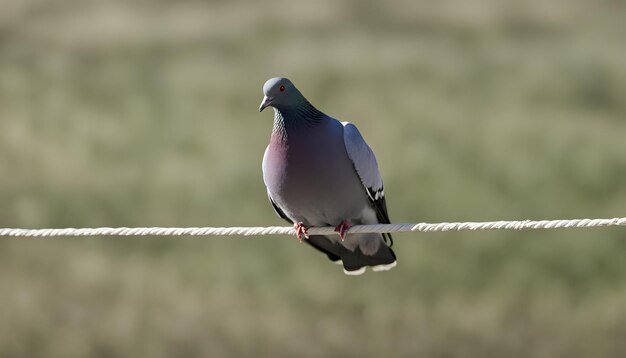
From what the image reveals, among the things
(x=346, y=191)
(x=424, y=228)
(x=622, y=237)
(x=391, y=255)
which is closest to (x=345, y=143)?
(x=346, y=191)

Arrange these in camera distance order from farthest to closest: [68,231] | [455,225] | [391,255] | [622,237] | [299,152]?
1. [622,237]
2. [391,255]
3. [299,152]
4. [68,231]
5. [455,225]

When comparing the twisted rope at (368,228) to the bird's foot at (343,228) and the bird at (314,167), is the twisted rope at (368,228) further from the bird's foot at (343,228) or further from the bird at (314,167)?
the bird at (314,167)

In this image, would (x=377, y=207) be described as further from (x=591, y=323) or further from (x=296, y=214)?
(x=591, y=323)

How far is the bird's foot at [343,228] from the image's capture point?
5.71 meters

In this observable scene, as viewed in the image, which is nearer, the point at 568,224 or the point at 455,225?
the point at 568,224

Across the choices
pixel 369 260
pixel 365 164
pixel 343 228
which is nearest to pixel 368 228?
pixel 343 228

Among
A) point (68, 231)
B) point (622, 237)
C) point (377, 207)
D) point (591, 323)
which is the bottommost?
point (591, 323)

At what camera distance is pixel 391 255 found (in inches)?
249

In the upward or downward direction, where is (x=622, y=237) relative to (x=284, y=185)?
downward

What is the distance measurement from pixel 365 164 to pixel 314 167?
0.33 meters

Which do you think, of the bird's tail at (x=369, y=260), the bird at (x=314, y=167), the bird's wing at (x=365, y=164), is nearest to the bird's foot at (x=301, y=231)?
the bird at (x=314, y=167)

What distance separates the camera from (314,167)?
5.72 meters

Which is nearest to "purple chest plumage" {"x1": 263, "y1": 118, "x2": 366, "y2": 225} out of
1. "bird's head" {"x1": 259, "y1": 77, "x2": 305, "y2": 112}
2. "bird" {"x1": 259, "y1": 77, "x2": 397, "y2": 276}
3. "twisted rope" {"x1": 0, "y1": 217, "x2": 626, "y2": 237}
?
"bird" {"x1": 259, "y1": 77, "x2": 397, "y2": 276}

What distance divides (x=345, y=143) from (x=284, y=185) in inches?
16.0
